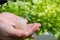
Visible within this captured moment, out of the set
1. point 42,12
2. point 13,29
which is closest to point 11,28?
point 13,29

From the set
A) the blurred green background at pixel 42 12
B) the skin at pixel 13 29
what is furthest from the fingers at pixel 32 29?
the blurred green background at pixel 42 12

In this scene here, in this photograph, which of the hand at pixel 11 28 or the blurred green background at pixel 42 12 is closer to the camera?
the hand at pixel 11 28

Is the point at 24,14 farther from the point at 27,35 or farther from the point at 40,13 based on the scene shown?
the point at 27,35

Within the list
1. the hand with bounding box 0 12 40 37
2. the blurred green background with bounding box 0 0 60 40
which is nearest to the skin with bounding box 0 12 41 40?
the hand with bounding box 0 12 40 37

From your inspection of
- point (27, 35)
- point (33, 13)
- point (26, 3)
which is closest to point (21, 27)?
point (27, 35)

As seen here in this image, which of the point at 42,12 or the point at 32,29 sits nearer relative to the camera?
the point at 32,29

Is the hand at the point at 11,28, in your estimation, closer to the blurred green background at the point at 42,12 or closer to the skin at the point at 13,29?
the skin at the point at 13,29

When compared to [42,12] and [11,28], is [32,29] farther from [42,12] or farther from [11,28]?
[42,12]

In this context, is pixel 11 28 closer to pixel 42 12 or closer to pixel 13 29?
pixel 13 29

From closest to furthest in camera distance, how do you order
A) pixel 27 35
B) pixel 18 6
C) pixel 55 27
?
pixel 27 35 < pixel 55 27 < pixel 18 6
